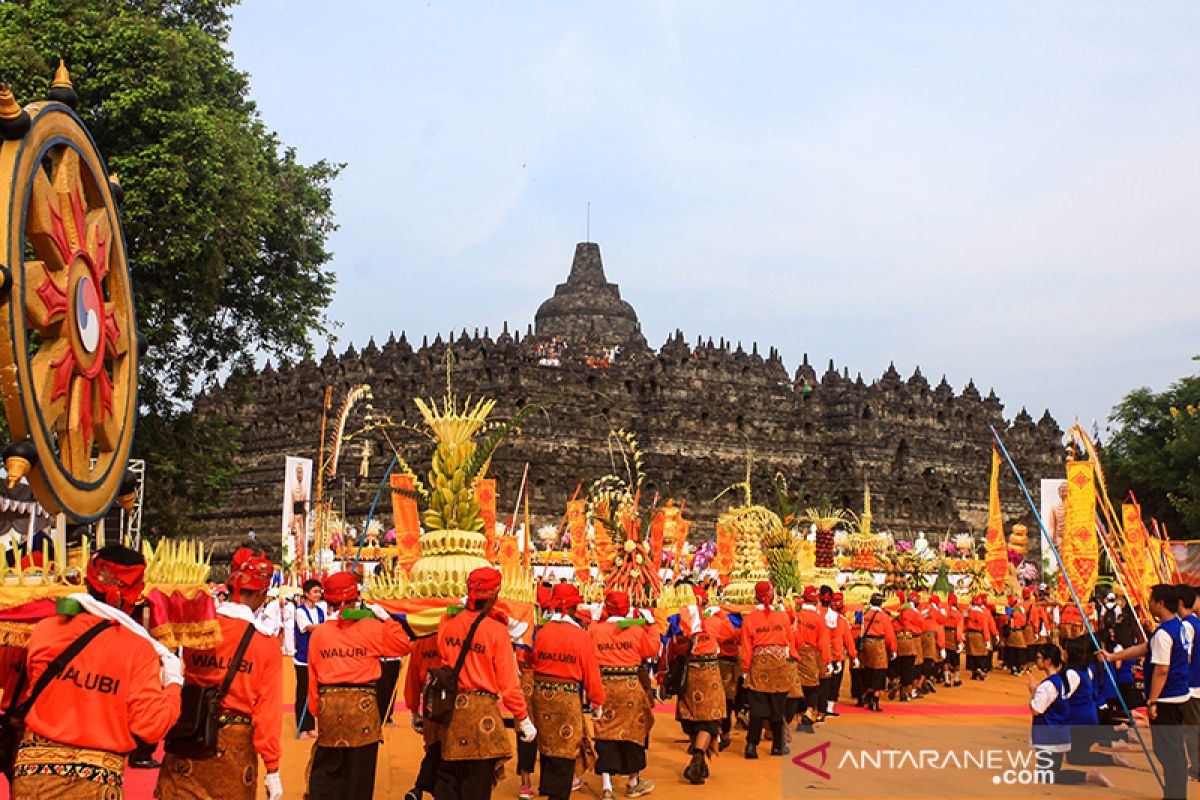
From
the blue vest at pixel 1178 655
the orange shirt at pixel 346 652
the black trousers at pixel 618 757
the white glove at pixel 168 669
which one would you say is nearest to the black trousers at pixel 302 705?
the black trousers at pixel 618 757

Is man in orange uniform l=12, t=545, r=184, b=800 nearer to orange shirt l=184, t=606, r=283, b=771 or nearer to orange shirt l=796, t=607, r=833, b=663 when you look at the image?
orange shirt l=184, t=606, r=283, b=771

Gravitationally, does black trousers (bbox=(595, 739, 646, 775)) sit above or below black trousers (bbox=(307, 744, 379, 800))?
below

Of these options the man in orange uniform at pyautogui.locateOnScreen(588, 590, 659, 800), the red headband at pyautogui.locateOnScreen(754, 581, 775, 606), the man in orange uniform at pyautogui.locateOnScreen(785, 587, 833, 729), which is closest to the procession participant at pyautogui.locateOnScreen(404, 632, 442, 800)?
the man in orange uniform at pyautogui.locateOnScreen(588, 590, 659, 800)

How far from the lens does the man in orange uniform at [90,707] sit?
4539mm

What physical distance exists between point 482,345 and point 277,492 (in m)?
9.81

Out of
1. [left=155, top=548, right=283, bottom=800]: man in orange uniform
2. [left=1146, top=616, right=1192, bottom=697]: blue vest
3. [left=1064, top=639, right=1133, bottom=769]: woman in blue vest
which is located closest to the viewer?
[left=155, top=548, right=283, bottom=800]: man in orange uniform

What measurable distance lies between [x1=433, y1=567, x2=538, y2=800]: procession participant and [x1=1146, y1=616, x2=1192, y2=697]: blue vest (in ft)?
15.2

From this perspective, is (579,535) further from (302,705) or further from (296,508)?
(302,705)

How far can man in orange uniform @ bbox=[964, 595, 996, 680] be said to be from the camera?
21.1 m

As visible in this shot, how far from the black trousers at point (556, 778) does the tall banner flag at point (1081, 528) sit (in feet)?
24.3

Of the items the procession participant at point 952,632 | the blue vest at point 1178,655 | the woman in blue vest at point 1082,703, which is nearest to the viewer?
the blue vest at point 1178,655

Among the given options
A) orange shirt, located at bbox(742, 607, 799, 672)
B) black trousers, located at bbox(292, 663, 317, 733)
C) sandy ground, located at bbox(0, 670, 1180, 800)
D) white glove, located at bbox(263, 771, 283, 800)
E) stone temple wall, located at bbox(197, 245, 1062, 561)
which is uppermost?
stone temple wall, located at bbox(197, 245, 1062, 561)

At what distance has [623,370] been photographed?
49.1 meters

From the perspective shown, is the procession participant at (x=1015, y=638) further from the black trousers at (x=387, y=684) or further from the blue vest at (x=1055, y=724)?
the black trousers at (x=387, y=684)
